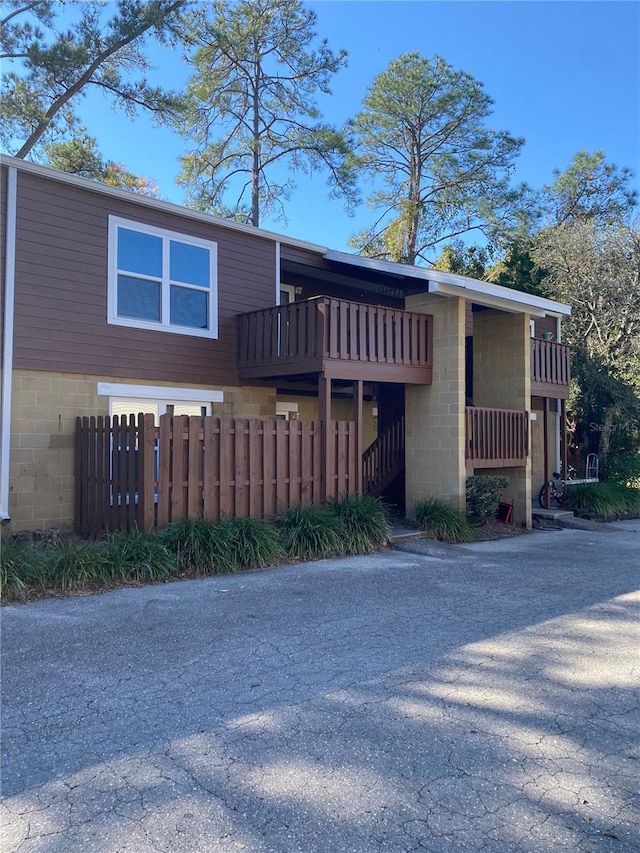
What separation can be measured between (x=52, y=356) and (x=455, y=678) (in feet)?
24.7

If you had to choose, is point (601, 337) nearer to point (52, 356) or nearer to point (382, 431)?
point (382, 431)

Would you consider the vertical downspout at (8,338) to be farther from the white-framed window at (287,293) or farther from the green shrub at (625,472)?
the green shrub at (625,472)

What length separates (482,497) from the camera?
37.9ft

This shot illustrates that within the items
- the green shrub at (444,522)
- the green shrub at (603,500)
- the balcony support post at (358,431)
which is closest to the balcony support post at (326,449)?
the balcony support post at (358,431)

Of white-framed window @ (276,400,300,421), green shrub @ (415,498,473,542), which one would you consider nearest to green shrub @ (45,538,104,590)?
green shrub @ (415,498,473,542)

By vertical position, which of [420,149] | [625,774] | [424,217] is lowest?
[625,774]

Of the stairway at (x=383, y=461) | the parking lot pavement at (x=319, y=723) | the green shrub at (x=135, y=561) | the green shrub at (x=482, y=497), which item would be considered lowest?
the parking lot pavement at (x=319, y=723)

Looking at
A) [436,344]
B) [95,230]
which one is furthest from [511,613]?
[95,230]

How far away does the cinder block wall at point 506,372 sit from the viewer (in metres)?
12.6

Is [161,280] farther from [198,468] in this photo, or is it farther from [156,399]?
[198,468]

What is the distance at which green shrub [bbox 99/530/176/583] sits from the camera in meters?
6.95

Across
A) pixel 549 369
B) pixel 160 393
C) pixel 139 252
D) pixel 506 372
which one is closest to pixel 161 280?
pixel 139 252

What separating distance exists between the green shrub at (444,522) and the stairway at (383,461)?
5.91ft

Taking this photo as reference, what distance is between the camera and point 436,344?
39.0 feet
